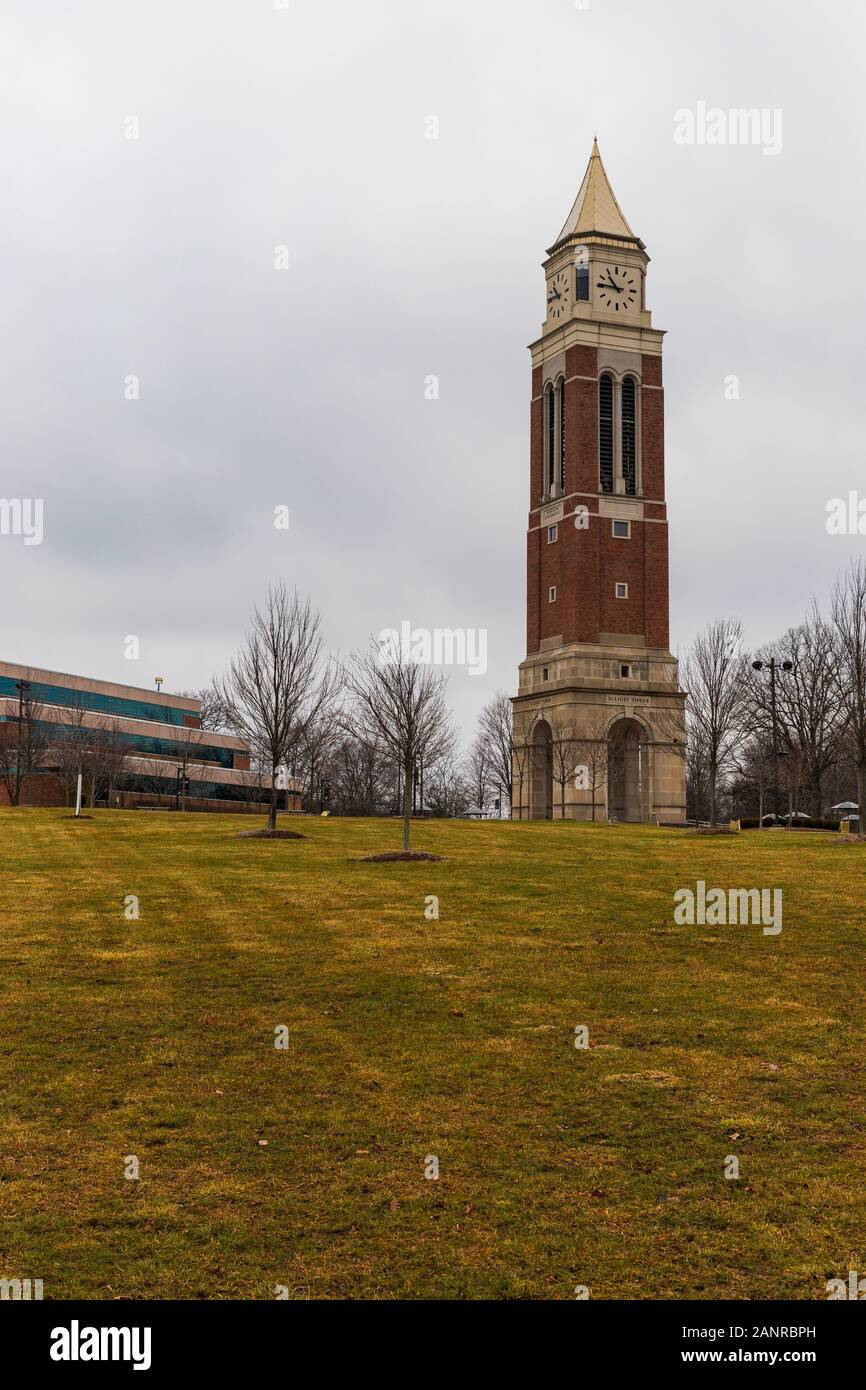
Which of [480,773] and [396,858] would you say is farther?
[480,773]

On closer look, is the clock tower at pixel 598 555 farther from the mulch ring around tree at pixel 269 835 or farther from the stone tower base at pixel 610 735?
the mulch ring around tree at pixel 269 835

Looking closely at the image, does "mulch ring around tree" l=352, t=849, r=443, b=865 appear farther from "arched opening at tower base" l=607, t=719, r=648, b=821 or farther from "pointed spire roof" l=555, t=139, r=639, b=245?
"pointed spire roof" l=555, t=139, r=639, b=245

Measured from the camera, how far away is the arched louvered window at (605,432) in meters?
71.3

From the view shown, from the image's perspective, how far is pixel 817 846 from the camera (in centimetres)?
2973

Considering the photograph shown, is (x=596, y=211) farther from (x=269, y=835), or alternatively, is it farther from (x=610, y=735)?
(x=269, y=835)

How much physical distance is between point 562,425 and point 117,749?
33014 mm

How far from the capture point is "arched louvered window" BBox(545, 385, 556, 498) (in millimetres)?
73438

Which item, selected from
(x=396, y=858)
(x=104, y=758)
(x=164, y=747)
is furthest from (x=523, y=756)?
(x=396, y=858)

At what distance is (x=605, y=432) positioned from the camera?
71.7m

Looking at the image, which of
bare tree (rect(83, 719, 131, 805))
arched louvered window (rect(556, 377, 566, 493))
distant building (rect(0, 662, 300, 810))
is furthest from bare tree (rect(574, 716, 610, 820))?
bare tree (rect(83, 719, 131, 805))

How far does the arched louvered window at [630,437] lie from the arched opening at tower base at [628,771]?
47.6 feet

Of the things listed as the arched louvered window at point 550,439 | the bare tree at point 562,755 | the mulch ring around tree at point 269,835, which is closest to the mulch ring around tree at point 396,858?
the mulch ring around tree at point 269,835

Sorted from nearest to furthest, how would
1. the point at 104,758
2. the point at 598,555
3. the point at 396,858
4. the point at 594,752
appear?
the point at 396,858, the point at 104,758, the point at 594,752, the point at 598,555

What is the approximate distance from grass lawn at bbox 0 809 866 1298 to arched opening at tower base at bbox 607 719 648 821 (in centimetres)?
4950
